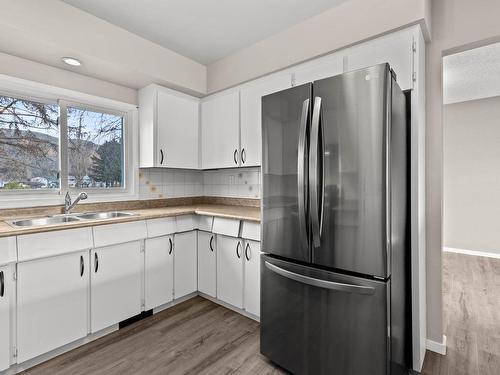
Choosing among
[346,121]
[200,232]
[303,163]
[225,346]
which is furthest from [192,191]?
[346,121]

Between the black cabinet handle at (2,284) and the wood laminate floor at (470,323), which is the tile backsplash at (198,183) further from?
the wood laminate floor at (470,323)

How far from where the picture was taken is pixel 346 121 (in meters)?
1.39

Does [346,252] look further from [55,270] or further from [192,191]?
[192,191]

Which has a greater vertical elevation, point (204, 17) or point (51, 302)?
point (204, 17)

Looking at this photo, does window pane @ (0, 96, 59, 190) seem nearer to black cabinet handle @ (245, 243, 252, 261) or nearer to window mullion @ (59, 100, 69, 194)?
window mullion @ (59, 100, 69, 194)

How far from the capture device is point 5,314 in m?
1.65

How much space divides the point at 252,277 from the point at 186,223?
33.0 inches

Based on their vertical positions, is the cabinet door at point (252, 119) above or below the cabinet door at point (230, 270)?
above

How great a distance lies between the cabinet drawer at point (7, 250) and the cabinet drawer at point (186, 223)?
119cm

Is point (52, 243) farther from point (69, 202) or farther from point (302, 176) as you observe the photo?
point (302, 176)

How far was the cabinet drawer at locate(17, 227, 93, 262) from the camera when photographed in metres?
1.70

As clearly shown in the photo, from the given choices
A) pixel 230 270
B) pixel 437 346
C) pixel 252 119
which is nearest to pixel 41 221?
pixel 230 270

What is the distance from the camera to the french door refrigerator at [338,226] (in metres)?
1.31

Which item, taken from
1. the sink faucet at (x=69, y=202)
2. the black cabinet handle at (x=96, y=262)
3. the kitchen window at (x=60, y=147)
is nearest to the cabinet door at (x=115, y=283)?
the black cabinet handle at (x=96, y=262)
